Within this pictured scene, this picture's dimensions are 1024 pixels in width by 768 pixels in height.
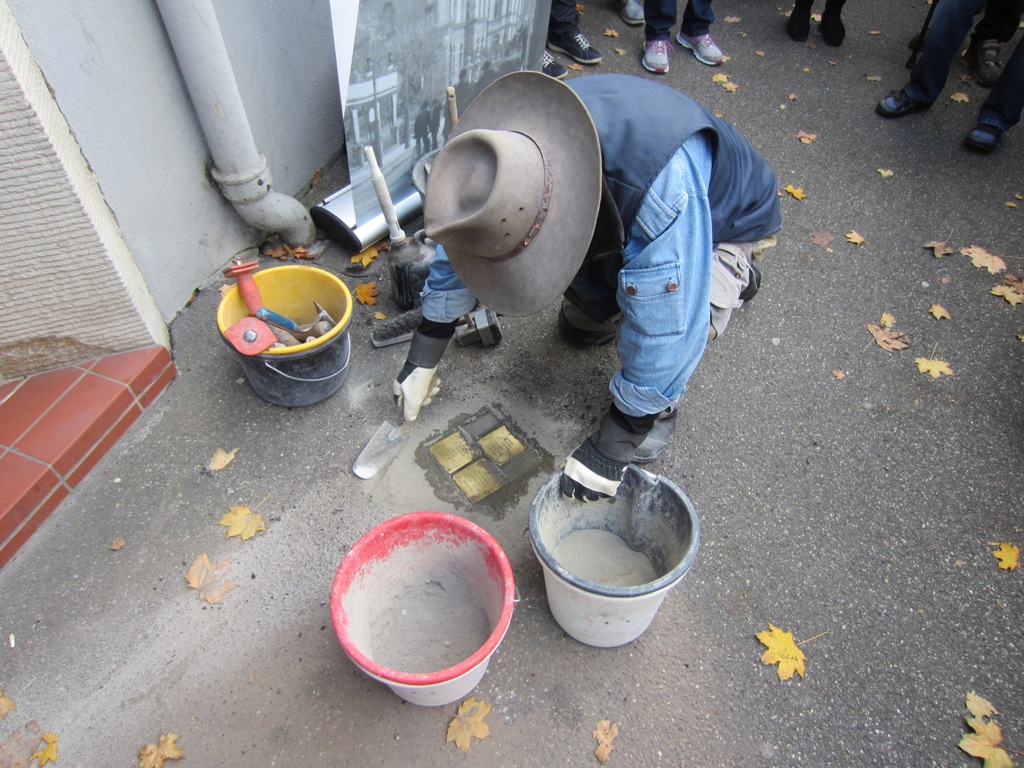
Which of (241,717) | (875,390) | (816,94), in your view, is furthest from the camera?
(816,94)

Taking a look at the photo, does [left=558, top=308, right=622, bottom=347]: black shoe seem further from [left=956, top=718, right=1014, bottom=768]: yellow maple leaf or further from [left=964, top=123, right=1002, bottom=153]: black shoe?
[left=964, top=123, right=1002, bottom=153]: black shoe

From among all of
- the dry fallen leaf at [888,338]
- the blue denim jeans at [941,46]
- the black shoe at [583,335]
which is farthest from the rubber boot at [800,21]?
the black shoe at [583,335]

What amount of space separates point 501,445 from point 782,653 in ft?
4.25

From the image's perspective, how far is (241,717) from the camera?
196 centimetres

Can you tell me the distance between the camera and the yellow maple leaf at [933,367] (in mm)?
3037

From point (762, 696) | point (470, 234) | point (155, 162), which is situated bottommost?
point (762, 696)

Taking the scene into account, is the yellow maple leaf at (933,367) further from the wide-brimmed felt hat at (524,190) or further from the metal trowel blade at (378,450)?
the metal trowel blade at (378,450)

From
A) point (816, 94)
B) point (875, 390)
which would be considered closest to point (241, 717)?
point (875, 390)

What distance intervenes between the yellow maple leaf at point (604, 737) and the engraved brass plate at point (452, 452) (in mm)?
→ 1085

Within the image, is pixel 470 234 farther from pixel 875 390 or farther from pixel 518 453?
pixel 875 390

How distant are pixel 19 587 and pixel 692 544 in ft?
7.66

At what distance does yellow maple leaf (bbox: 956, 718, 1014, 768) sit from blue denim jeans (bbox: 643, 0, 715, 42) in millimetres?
4864

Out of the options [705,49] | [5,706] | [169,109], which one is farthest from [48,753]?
[705,49]

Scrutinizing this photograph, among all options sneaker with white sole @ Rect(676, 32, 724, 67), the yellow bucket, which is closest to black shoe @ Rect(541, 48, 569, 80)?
sneaker with white sole @ Rect(676, 32, 724, 67)
